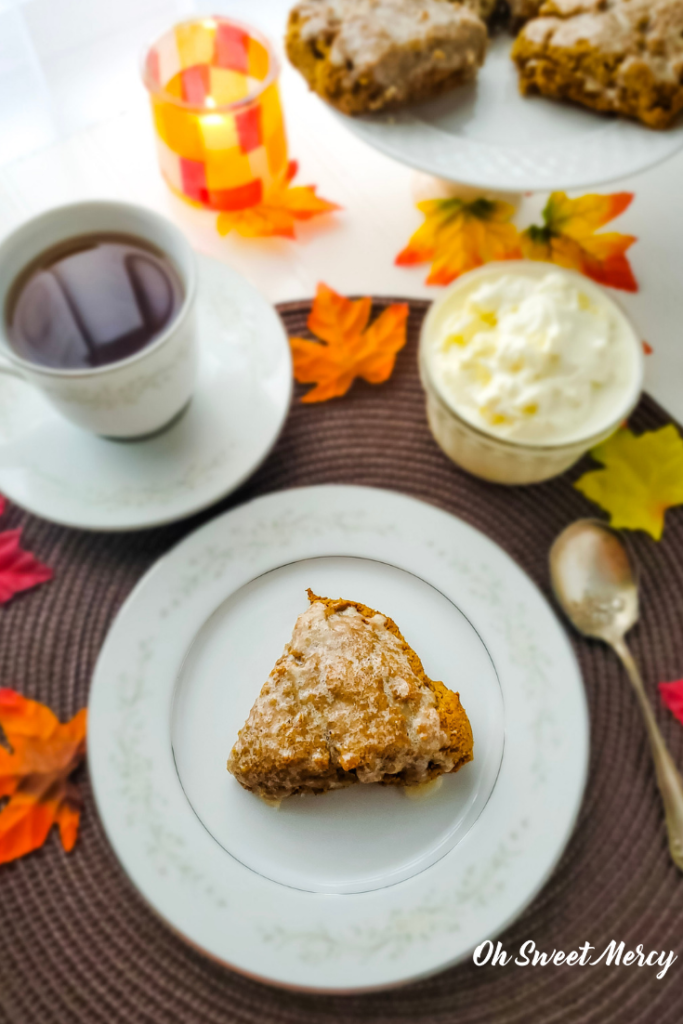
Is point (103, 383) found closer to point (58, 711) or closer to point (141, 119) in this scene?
point (58, 711)

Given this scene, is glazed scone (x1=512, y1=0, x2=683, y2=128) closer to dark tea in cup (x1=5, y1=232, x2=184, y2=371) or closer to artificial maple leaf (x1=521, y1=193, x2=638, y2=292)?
artificial maple leaf (x1=521, y1=193, x2=638, y2=292)

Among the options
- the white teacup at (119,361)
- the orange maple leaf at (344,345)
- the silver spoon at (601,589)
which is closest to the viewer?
the white teacup at (119,361)

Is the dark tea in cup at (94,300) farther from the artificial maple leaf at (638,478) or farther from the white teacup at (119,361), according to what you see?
the artificial maple leaf at (638,478)

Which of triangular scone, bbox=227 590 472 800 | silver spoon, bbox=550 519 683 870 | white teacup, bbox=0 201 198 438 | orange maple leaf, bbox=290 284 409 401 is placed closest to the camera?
triangular scone, bbox=227 590 472 800

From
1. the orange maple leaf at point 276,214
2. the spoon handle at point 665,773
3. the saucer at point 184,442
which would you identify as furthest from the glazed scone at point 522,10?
the spoon handle at point 665,773

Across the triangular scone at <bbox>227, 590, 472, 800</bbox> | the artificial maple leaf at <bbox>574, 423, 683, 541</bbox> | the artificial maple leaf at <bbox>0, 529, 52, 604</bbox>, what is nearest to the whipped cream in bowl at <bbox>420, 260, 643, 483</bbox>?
the artificial maple leaf at <bbox>574, 423, 683, 541</bbox>

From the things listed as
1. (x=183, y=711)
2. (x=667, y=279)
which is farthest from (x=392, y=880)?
(x=667, y=279)

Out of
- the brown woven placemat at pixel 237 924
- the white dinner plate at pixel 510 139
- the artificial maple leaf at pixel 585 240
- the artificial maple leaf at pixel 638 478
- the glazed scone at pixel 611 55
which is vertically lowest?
the brown woven placemat at pixel 237 924
